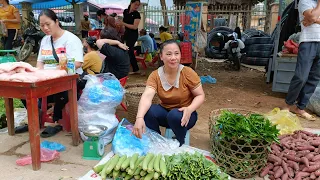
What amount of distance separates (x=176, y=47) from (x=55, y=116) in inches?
68.2

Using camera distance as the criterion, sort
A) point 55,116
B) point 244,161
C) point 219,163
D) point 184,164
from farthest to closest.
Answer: point 55,116 < point 219,163 < point 244,161 < point 184,164

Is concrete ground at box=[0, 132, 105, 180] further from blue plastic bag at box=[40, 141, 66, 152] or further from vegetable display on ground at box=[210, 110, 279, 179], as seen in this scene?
vegetable display on ground at box=[210, 110, 279, 179]

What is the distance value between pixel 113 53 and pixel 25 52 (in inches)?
269

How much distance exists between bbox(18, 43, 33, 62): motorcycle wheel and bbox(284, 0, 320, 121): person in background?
26.3 ft

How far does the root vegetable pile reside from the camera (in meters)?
2.38

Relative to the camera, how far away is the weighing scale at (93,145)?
2711 mm

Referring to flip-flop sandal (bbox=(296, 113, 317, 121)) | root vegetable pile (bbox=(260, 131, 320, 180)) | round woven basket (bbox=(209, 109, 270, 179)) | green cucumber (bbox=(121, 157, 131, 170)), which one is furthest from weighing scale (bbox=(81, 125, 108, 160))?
flip-flop sandal (bbox=(296, 113, 317, 121))

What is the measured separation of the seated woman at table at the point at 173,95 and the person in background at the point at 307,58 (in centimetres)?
182

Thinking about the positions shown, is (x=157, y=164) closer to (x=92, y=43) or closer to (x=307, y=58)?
(x=92, y=43)

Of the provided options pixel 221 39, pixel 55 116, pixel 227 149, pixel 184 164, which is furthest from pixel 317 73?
pixel 221 39

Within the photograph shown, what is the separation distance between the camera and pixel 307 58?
3738 mm

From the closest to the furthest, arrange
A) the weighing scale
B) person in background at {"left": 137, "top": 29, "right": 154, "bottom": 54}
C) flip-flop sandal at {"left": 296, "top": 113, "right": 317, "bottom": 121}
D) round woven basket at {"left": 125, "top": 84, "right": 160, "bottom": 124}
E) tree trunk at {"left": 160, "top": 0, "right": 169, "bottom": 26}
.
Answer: the weighing scale, round woven basket at {"left": 125, "top": 84, "right": 160, "bottom": 124}, flip-flop sandal at {"left": 296, "top": 113, "right": 317, "bottom": 121}, person in background at {"left": 137, "top": 29, "right": 154, "bottom": 54}, tree trunk at {"left": 160, "top": 0, "right": 169, "bottom": 26}

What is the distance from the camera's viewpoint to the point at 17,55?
29.8 ft

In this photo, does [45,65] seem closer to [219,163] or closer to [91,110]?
[91,110]
